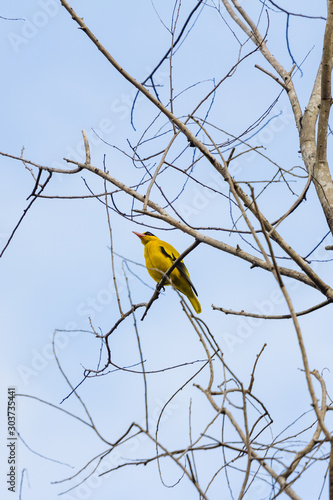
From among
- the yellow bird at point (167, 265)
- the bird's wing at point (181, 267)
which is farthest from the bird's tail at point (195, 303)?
the bird's wing at point (181, 267)

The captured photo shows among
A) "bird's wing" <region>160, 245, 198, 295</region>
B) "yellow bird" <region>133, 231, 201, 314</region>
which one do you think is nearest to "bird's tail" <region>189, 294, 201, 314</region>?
"yellow bird" <region>133, 231, 201, 314</region>

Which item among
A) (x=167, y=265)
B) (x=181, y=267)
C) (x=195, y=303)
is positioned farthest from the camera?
(x=195, y=303)

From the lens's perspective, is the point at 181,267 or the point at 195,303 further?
the point at 195,303

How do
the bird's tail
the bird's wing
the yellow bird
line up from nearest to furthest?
the bird's wing
the yellow bird
the bird's tail

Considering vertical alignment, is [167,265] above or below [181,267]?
above

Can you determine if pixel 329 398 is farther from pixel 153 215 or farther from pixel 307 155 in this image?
pixel 307 155

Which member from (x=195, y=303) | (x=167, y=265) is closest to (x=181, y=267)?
(x=167, y=265)

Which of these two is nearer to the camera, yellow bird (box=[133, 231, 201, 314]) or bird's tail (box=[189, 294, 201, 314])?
yellow bird (box=[133, 231, 201, 314])

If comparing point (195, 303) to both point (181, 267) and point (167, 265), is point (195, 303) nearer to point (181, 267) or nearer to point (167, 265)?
point (167, 265)

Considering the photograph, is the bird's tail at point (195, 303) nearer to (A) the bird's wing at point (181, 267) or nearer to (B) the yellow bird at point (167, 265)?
(B) the yellow bird at point (167, 265)

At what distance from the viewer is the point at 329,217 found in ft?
10.9

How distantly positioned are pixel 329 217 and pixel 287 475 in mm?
1555

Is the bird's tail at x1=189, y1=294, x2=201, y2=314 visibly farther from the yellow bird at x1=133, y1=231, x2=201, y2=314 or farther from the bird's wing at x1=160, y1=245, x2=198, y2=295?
the bird's wing at x1=160, y1=245, x2=198, y2=295

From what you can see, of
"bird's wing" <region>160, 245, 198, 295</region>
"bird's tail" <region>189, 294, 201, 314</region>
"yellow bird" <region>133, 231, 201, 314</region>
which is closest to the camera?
"bird's wing" <region>160, 245, 198, 295</region>
